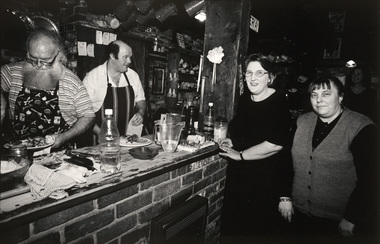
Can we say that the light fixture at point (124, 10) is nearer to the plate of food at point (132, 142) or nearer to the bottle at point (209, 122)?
the bottle at point (209, 122)

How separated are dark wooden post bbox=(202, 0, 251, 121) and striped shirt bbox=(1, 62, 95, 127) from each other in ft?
5.01

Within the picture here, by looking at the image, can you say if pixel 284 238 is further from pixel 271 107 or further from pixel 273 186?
pixel 271 107

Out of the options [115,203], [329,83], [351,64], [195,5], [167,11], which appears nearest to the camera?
[115,203]

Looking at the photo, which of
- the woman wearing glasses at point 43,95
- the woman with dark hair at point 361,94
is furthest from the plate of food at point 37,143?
the woman with dark hair at point 361,94

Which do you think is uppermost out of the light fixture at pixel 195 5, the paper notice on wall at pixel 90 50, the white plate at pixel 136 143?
the light fixture at pixel 195 5

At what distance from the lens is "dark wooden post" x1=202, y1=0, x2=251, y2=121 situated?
8.97 feet

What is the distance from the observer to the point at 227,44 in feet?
9.24

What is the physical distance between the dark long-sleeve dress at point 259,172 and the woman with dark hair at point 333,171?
148 millimetres

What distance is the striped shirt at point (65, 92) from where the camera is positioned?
7.88 feet

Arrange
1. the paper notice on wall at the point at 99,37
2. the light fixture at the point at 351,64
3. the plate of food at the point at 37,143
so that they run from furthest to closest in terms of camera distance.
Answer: the light fixture at the point at 351,64, the paper notice on wall at the point at 99,37, the plate of food at the point at 37,143

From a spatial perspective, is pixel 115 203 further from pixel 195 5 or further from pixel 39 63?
pixel 195 5

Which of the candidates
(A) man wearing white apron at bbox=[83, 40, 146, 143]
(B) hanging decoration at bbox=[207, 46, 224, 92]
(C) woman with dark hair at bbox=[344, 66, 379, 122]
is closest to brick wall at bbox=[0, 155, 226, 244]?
(B) hanging decoration at bbox=[207, 46, 224, 92]

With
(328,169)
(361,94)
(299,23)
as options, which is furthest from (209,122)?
(299,23)

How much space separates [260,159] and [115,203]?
54.6 inches
